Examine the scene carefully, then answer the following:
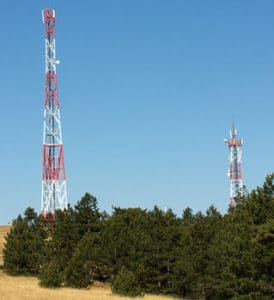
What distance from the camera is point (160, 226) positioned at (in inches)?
2261

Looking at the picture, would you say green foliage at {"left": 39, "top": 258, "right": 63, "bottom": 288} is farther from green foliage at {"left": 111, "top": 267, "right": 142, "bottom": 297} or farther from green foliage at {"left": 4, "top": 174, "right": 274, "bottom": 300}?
green foliage at {"left": 111, "top": 267, "right": 142, "bottom": 297}

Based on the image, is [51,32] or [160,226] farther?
[51,32]

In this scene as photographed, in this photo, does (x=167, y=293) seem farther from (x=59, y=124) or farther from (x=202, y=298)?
→ (x=59, y=124)

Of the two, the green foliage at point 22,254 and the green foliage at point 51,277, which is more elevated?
the green foliage at point 22,254

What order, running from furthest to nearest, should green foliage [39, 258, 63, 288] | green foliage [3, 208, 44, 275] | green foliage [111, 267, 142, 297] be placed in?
1. green foliage [3, 208, 44, 275]
2. green foliage [39, 258, 63, 288]
3. green foliage [111, 267, 142, 297]

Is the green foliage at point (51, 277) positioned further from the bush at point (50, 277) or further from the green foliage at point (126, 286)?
the green foliage at point (126, 286)

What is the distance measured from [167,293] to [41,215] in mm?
20529

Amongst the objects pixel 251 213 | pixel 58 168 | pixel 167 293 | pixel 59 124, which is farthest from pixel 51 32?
pixel 251 213

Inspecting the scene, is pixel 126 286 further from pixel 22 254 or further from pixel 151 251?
pixel 22 254

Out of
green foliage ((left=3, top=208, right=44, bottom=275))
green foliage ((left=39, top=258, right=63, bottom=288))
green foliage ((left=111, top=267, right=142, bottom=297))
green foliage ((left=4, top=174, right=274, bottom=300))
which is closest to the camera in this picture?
green foliage ((left=4, top=174, right=274, bottom=300))

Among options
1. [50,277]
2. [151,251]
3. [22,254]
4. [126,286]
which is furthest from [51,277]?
[22,254]

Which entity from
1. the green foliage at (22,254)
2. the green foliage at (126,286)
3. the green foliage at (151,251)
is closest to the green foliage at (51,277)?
the green foliage at (151,251)

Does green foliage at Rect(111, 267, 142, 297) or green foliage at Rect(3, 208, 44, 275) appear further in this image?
green foliage at Rect(3, 208, 44, 275)

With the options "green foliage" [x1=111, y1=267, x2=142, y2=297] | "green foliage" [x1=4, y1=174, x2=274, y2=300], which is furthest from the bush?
"green foliage" [x1=111, y1=267, x2=142, y2=297]
